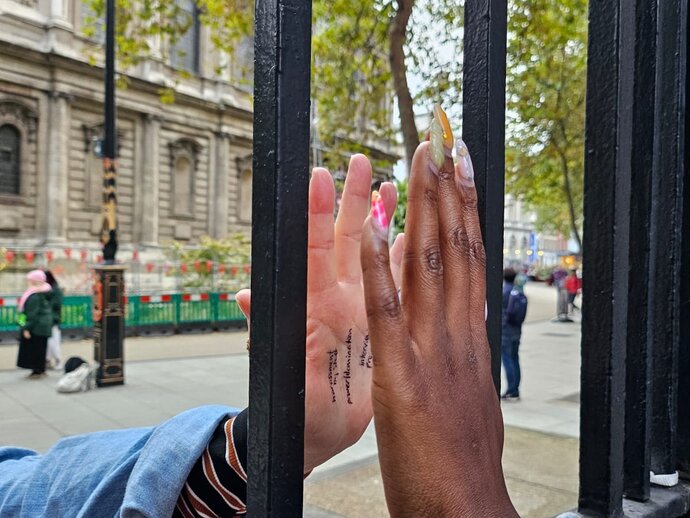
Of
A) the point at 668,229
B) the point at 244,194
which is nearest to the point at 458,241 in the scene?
the point at 668,229

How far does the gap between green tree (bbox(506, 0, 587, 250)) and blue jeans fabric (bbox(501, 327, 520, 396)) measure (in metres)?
2.10

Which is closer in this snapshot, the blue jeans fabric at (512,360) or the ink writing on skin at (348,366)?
the ink writing on skin at (348,366)

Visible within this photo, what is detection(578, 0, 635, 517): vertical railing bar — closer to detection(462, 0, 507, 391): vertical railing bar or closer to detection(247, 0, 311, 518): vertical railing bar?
detection(462, 0, 507, 391): vertical railing bar

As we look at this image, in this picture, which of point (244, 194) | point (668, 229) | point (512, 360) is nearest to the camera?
point (668, 229)

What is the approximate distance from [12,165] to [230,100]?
37.3ft

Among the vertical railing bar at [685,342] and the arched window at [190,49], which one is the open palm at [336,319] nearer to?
the vertical railing bar at [685,342]

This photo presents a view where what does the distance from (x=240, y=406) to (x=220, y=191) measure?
25.4 metres

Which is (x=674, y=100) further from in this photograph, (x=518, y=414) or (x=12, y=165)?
(x=12, y=165)

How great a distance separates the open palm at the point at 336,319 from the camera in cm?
109

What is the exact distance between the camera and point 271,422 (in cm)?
76

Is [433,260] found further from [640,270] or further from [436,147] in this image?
[640,270]

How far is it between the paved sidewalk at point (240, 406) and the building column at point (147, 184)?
1563 cm

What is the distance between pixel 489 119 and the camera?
1.06m

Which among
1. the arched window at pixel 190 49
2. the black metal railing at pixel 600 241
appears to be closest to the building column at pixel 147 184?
the arched window at pixel 190 49
